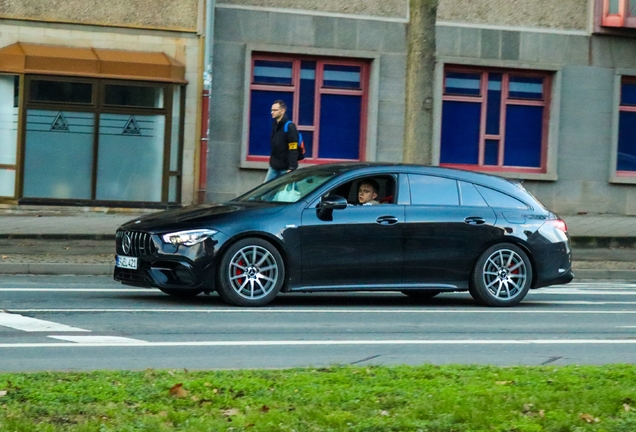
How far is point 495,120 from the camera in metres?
26.6

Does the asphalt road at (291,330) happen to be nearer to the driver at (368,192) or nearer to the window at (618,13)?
the driver at (368,192)

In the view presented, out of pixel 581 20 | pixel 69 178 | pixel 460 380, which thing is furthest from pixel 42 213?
pixel 460 380

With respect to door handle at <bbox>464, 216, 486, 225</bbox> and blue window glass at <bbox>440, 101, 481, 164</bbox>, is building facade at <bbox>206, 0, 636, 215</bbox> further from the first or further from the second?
door handle at <bbox>464, 216, 486, 225</bbox>

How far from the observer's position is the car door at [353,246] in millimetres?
12086

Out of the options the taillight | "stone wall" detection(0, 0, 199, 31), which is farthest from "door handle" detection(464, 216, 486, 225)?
"stone wall" detection(0, 0, 199, 31)

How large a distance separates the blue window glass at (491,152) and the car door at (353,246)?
47.3ft

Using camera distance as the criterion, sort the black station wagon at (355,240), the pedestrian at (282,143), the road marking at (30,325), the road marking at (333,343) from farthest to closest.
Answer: the pedestrian at (282,143) → the black station wagon at (355,240) → the road marking at (30,325) → the road marking at (333,343)

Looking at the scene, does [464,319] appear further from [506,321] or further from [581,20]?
[581,20]

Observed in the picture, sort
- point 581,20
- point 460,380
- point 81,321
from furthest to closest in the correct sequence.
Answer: point 581,20
point 81,321
point 460,380

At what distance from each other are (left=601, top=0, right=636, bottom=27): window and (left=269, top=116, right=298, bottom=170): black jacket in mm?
9920

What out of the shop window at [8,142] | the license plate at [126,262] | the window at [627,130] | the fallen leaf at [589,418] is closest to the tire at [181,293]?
the license plate at [126,262]

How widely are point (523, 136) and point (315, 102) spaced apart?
4594 mm

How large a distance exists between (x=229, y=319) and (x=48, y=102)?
13336 mm

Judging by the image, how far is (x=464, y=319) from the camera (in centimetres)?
1150
